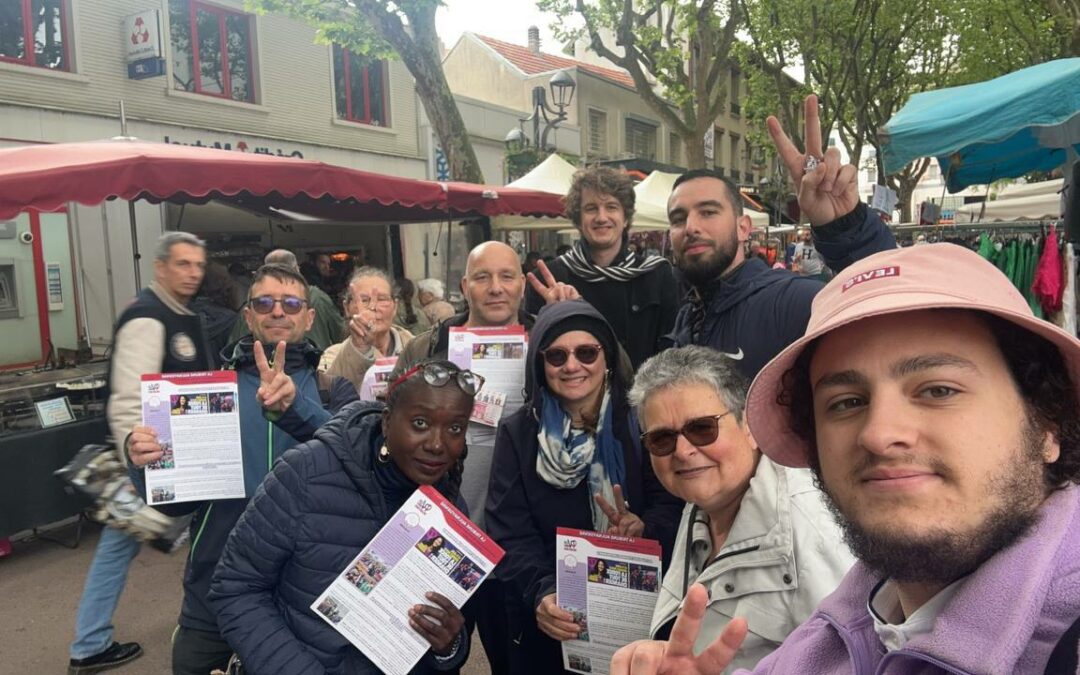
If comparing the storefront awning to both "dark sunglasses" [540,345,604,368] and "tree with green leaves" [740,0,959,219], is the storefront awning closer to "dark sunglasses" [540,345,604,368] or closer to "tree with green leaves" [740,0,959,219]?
"dark sunglasses" [540,345,604,368]

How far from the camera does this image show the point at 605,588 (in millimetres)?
2037

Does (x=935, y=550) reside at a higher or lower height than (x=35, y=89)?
lower

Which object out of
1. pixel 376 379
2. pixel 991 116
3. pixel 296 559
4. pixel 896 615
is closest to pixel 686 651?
pixel 896 615

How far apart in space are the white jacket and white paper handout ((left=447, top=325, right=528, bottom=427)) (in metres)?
1.30

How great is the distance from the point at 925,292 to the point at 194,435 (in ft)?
8.18

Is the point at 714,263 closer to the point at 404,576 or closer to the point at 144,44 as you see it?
the point at 404,576

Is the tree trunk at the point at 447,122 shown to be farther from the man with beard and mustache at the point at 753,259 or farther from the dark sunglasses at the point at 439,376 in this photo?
the dark sunglasses at the point at 439,376

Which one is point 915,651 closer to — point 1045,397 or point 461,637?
point 1045,397

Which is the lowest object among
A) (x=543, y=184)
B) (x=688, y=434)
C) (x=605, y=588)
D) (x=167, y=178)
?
(x=605, y=588)

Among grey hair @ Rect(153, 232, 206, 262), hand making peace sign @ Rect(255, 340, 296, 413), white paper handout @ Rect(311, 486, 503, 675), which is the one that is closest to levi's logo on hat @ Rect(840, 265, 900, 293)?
white paper handout @ Rect(311, 486, 503, 675)

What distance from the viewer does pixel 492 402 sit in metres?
2.84

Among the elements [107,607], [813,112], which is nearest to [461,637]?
[813,112]

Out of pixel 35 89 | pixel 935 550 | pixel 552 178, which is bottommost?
pixel 935 550

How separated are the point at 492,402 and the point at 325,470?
94 cm
